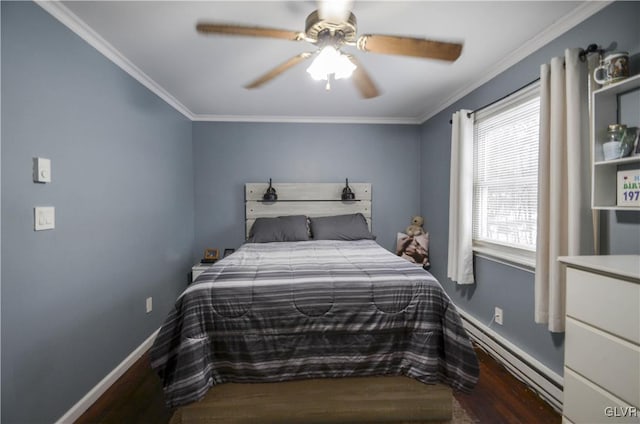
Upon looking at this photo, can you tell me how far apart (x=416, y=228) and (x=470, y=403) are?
2.21 metres

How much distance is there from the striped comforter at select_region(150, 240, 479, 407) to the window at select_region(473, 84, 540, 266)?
1019 millimetres

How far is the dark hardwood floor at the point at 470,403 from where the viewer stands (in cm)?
167

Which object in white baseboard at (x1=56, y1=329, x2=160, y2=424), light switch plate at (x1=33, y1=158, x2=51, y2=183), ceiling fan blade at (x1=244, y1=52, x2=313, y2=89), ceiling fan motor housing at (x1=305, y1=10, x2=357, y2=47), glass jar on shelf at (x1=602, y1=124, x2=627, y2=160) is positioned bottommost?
white baseboard at (x1=56, y1=329, x2=160, y2=424)

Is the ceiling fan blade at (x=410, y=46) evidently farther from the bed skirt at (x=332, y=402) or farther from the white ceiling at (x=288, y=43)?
the bed skirt at (x=332, y=402)

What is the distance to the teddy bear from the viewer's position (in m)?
3.73

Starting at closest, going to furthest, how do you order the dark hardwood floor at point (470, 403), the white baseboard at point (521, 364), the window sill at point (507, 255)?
the dark hardwood floor at point (470, 403), the white baseboard at point (521, 364), the window sill at point (507, 255)

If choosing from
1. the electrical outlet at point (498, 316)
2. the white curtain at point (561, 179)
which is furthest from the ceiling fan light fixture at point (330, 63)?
the electrical outlet at point (498, 316)

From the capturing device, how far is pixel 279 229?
331 cm

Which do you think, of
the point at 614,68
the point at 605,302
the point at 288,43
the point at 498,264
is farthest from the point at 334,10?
the point at 498,264

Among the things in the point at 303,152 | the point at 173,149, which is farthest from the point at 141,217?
the point at 303,152

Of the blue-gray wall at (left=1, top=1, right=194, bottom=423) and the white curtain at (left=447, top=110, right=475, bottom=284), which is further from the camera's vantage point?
the white curtain at (left=447, top=110, right=475, bottom=284)

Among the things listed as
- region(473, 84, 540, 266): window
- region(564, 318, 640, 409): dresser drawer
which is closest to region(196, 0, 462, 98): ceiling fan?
region(473, 84, 540, 266): window

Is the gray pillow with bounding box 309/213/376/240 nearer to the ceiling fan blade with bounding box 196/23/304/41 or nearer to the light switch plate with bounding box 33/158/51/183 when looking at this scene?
the ceiling fan blade with bounding box 196/23/304/41

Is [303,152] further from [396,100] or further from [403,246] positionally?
[403,246]
